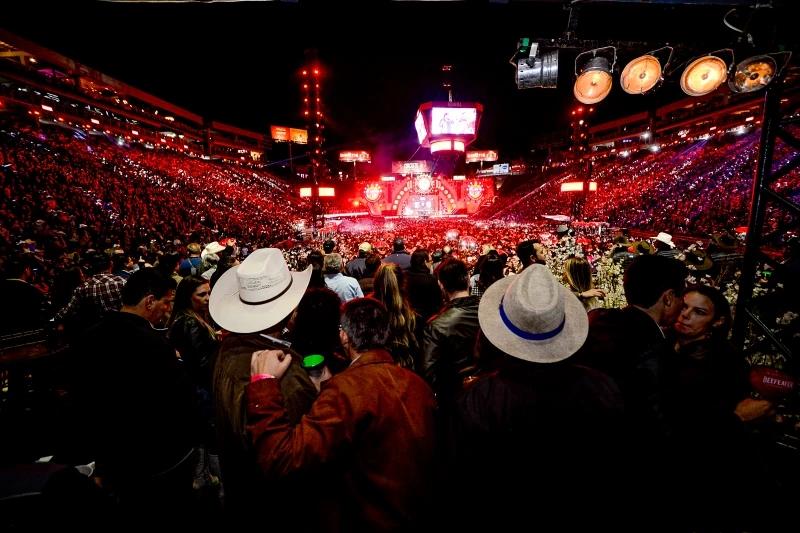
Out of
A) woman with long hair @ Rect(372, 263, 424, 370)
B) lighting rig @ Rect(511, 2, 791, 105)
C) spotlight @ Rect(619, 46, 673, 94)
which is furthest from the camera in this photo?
spotlight @ Rect(619, 46, 673, 94)

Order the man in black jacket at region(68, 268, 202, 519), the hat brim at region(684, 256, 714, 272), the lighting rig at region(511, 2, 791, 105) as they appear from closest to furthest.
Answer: the man in black jacket at region(68, 268, 202, 519), the lighting rig at region(511, 2, 791, 105), the hat brim at region(684, 256, 714, 272)

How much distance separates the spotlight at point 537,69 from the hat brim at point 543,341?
168 inches

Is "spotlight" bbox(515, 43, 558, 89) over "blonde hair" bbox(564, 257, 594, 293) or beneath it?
over

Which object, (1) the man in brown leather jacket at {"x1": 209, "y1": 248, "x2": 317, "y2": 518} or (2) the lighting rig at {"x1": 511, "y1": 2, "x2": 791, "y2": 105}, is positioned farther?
(2) the lighting rig at {"x1": 511, "y1": 2, "x2": 791, "y2": 105}

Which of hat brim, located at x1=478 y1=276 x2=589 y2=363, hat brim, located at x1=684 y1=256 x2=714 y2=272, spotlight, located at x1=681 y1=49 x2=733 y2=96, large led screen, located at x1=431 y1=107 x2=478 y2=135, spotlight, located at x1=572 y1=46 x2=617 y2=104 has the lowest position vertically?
hat brim, located at x1=478 y1=276 x2=589 y2=363

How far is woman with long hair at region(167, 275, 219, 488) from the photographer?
3008 mm

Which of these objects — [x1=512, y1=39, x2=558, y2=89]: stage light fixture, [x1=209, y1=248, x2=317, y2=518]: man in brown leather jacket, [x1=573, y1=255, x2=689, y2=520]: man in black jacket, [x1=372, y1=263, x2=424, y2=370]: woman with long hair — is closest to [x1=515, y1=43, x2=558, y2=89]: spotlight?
[x1=512, y1=39, x2=558, y2=89]: stage light fixture

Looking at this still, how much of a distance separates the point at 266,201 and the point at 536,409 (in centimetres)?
3843

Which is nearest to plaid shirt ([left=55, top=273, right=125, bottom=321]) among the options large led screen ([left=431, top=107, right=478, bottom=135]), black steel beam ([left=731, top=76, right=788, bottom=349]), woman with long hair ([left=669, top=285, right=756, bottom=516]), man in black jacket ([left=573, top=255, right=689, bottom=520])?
man in black jacket ([left=573, top=255, right=689, bottom=520])

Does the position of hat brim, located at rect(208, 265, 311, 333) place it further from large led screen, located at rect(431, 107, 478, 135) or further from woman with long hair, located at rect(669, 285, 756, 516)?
large led screen, located at rect(431, 107, 478, 135)

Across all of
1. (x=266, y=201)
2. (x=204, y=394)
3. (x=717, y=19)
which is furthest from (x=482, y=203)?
(x=204, y=394)

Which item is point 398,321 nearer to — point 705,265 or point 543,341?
point 543,341

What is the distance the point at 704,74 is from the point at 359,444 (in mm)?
5719

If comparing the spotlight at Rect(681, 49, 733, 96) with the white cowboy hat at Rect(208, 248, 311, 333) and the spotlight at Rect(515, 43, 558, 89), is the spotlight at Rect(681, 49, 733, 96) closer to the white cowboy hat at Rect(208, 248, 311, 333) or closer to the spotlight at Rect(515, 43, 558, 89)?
the spotlight at Rect(515, 43, 558, 89)
